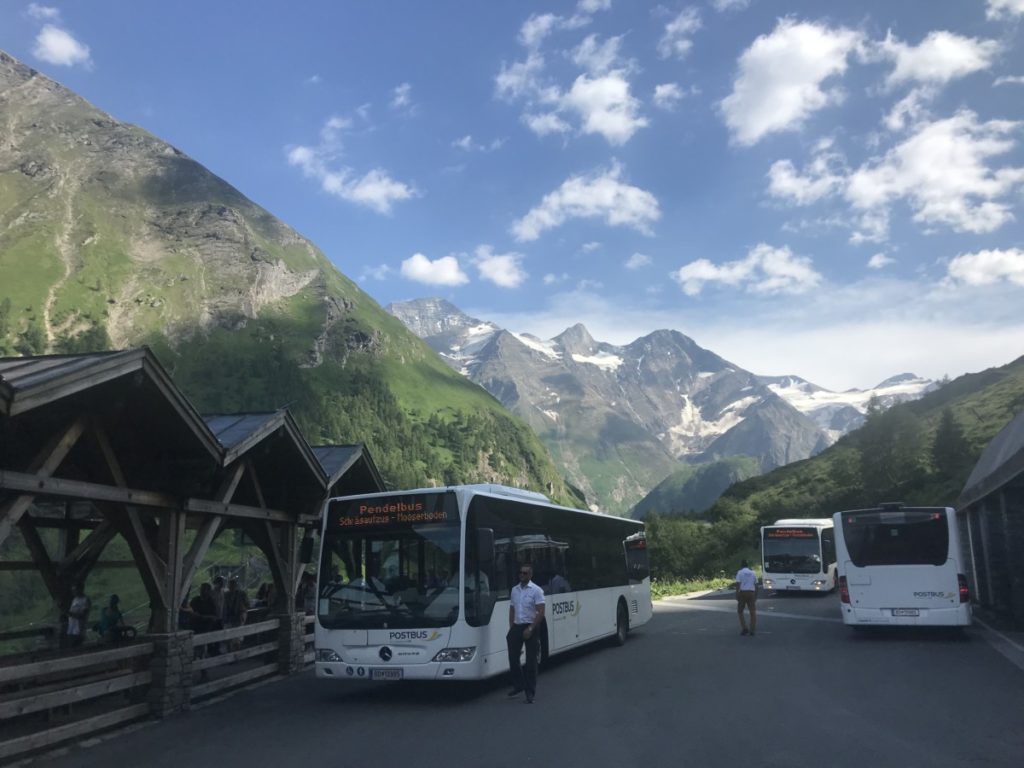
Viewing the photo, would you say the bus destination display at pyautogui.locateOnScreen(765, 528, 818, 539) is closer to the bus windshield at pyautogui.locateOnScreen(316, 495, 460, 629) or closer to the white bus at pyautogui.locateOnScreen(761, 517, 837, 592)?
the white bus at pyautogui.locateOnScreen(761, 517, 837, 592)

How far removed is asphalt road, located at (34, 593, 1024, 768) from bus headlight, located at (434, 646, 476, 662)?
665 mm

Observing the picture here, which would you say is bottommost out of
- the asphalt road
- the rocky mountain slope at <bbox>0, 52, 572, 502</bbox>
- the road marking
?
the road marking

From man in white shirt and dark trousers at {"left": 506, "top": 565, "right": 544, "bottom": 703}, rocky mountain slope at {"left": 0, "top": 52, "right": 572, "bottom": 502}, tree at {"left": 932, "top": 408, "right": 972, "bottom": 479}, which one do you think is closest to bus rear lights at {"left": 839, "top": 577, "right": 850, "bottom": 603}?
man in white shirt and dark trousers at {"left": 506, "top": 565, "right": 544, "bottom": 703}

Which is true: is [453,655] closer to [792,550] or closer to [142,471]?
[142,471]

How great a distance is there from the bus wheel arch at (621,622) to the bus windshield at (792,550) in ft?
67.9

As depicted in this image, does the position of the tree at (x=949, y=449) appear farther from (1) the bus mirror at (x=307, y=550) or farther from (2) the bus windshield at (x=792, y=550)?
(1) the bus mirror at (x=307, y=550)

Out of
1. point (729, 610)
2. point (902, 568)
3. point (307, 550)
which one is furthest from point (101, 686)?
point (729, 610)

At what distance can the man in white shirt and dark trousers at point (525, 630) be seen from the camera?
1221 centimetres

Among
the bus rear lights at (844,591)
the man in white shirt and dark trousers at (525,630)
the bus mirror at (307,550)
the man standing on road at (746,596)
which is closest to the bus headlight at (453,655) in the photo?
the man in white shirt and dark trousers at (525,630)

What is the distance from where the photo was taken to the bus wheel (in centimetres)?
1989

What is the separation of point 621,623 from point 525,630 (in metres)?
8.52

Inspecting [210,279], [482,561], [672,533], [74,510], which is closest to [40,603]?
[672,533]

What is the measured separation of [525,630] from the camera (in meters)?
12.5

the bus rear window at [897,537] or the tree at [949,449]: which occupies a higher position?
the tree at [949,449]
